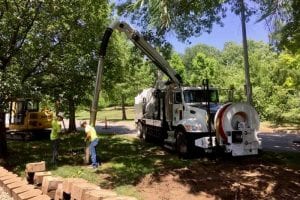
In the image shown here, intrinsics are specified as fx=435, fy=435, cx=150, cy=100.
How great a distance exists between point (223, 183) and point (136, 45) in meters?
8.33

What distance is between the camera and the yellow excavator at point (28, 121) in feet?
91.8

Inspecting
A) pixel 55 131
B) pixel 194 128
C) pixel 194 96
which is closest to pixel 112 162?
pixel 55 131

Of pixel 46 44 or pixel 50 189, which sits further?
pixel 46 44

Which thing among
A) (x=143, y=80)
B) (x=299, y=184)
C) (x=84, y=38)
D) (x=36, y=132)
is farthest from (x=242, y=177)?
(x=143, y=80)

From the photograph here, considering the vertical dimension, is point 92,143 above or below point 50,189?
above

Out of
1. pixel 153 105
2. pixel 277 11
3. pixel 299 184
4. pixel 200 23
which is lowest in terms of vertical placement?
pixel 299 184

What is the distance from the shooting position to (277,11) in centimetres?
1098

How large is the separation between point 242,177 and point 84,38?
935 centimetres

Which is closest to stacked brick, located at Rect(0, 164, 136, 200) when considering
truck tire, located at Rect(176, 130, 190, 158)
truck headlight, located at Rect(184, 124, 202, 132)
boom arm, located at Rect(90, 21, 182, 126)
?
boom arm, located at Rect(90, 21, 182, 126)

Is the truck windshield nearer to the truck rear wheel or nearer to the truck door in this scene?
the truck door

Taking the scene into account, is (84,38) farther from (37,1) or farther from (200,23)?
(200,23)

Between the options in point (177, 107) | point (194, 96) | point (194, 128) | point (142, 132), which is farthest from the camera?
point (142, 132)

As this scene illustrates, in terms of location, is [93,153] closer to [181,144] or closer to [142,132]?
[181,144]

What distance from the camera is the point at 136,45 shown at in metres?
19.1
